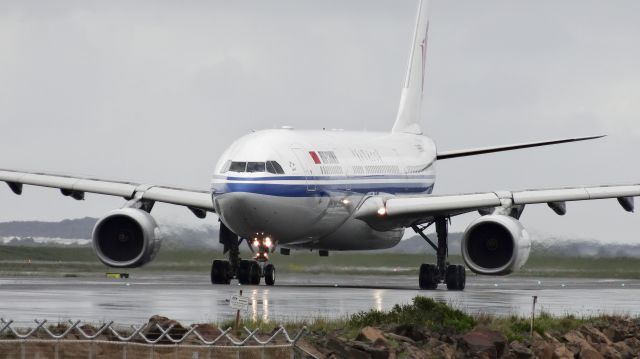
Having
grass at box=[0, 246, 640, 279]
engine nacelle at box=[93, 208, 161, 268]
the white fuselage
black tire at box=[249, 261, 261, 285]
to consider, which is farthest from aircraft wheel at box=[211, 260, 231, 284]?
grass at box=[0, 246, 640, 279]

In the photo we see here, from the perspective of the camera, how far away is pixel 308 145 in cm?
4159

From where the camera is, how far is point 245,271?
139 feet

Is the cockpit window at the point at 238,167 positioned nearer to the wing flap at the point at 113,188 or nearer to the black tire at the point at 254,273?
the wing flap at the point at 113,188

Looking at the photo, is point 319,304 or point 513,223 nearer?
point 319,304

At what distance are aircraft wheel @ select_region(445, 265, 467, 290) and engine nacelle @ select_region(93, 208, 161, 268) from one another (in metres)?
8.60

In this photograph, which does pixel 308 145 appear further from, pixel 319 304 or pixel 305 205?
pixel 319 304

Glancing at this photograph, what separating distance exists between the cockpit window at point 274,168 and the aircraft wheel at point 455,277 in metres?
7.25

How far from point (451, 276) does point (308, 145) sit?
5.88m

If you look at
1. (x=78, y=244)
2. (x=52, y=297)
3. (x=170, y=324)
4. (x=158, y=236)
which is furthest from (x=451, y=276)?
(x=170, y=324)

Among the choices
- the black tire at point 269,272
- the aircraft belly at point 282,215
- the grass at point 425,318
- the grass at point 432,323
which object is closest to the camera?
the grass at point 432,323

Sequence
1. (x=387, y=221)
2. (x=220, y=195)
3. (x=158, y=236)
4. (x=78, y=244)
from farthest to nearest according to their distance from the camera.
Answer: (x=78, y=244)
(x=387, y=221)
(x=158, y=236)
(x=220, y=195)

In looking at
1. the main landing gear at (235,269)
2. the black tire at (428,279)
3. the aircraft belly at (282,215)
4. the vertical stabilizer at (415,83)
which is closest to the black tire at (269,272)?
the main landing gear at (235,269)

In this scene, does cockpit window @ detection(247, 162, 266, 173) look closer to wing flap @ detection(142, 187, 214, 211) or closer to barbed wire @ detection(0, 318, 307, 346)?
wing flap @ detection(142, 187, 214, 211)

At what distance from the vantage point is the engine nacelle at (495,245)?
131 ft
